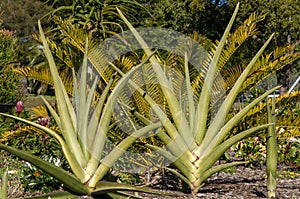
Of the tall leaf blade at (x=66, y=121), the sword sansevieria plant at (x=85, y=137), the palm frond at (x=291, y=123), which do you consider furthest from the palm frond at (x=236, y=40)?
the tall leaf blade at (x=66, y=121)

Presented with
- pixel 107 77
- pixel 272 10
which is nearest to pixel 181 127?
pixel 107 77

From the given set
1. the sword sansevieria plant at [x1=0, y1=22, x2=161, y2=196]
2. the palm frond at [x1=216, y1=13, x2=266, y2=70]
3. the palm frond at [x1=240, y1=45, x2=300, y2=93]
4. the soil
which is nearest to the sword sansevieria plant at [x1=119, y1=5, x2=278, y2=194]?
the soil

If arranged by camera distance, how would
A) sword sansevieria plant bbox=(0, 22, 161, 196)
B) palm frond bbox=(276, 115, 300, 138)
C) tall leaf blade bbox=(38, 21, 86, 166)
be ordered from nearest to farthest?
sword sansevieria plant bbox=(0, 22, 161, 196) < tall leaf blade bbox=(38, 21, 86, 166) < palm frond bbox=(276, 115, 300, 138)

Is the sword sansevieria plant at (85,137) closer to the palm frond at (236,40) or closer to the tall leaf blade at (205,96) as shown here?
the tall leaf blade at (205,96)

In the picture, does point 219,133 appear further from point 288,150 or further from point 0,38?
point 0,38

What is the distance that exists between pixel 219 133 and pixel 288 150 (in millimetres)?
2367

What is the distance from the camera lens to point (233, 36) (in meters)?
5.98

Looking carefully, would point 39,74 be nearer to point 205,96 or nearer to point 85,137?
point 205,96

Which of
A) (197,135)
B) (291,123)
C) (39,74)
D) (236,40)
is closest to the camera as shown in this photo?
(197,135)

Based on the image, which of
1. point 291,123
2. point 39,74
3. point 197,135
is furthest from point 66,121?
point 291,123

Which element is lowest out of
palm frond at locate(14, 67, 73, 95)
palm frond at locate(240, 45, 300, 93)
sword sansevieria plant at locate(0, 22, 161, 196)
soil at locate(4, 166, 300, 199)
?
sword sansevieria plant at locate(0, 22, 161, 196)

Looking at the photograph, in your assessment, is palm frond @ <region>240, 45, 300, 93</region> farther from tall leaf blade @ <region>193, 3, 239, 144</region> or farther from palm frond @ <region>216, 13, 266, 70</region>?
tall leaf blade @ <region>193, 3, 239, 144</region>

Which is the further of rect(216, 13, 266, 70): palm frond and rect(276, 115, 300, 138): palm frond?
rect(216, 13, 266, 70): palm frond

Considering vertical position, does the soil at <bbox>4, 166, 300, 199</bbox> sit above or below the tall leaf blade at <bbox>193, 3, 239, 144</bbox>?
below
